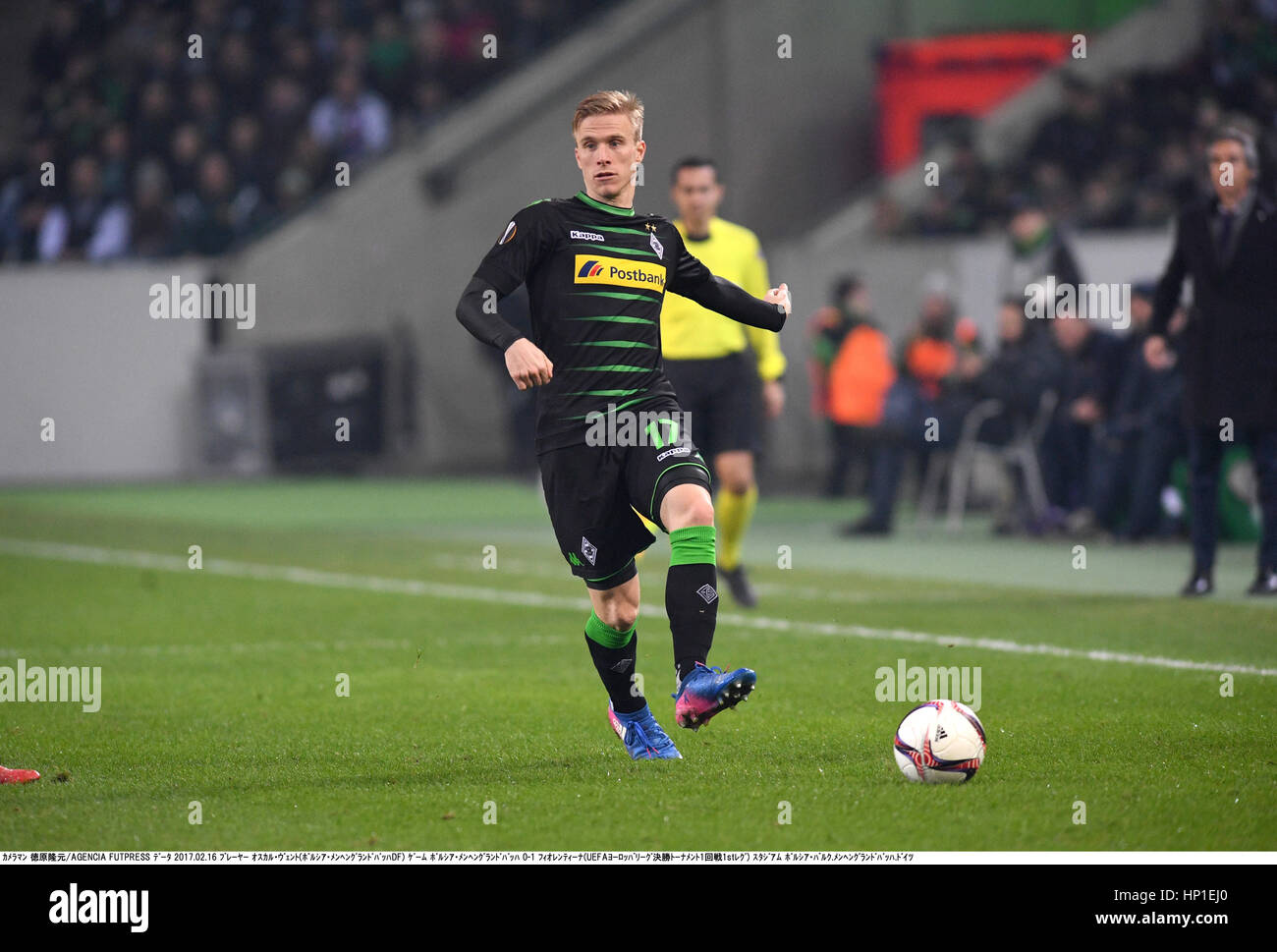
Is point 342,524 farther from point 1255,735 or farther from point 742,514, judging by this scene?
point 1255,735

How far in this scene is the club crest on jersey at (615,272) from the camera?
6.03 metres

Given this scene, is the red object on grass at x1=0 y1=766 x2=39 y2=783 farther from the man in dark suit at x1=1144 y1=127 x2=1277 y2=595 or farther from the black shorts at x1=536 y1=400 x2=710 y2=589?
the man in dark suit at x1=1144 y1=127 x2=1277 y2=595

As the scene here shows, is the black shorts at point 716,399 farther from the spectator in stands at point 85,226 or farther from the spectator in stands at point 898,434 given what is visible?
the spectator in stands at point 85,226

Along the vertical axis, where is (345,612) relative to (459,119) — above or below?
below

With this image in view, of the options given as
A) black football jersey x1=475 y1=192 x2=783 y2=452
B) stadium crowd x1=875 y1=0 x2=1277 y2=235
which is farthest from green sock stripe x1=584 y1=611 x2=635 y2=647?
stadium crowd x1=875 y1=0 x2=1277 y2=235

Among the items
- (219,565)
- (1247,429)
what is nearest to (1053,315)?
(1247,429)

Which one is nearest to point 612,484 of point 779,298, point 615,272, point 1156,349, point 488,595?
point 615,272

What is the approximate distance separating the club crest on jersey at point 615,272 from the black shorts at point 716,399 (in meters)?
4.14

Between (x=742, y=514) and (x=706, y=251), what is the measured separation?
56.6 inches

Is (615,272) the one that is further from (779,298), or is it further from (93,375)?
(93,375)

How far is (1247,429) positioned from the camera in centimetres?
1041

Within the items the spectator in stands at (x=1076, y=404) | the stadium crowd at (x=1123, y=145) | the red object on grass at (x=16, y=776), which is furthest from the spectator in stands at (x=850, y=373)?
the red object on grass at (x=16, y=776)
